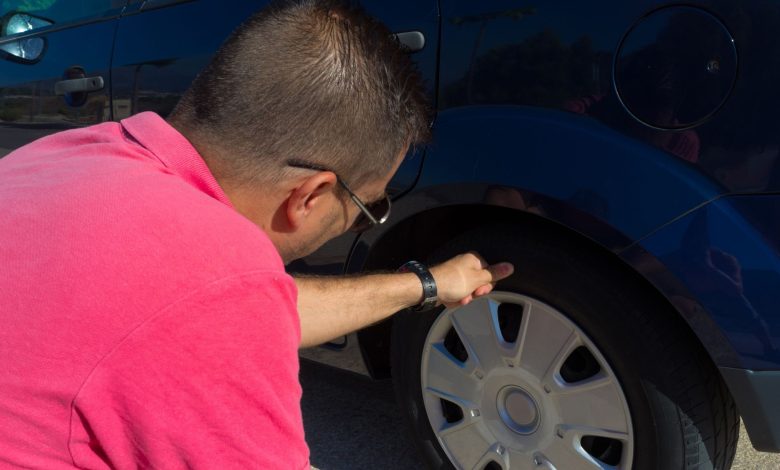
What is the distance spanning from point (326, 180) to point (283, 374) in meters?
0.34

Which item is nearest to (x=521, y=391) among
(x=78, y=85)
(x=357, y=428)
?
(x=357, y=428)

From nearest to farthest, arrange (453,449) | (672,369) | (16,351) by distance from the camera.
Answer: (16,351)
(672,369)
(453,449)

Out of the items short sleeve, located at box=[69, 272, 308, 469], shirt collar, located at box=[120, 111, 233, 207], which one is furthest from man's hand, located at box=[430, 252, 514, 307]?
short sleeve, located at box=[69, 272, 308, 469]

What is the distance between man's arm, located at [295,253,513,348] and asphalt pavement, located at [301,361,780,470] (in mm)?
582

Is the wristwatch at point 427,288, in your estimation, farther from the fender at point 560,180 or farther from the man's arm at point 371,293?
the fender at point 560,180

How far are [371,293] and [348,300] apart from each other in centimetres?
5

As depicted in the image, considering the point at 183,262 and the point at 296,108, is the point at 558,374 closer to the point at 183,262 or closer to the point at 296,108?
the point at 296,108

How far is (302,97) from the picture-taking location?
115 centimetres

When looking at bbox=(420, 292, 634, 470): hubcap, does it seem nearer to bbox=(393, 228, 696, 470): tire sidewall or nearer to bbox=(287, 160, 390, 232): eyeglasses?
bbox=(393, 228, 696, 470): tire sidewall

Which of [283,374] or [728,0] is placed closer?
[283,374]

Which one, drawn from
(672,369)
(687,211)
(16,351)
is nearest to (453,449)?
(672,369)

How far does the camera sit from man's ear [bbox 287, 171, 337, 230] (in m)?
1.18

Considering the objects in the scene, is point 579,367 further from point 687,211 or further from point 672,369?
point 687,211

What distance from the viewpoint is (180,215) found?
3.12 feet
